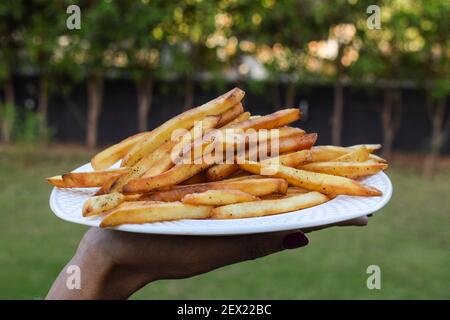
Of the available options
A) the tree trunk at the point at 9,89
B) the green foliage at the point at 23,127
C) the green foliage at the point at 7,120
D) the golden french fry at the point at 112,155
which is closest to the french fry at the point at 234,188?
the golden french fry at the point at 112,155

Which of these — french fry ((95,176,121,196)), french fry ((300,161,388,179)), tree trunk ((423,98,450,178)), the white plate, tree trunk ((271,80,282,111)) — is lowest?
tree trunk ((423,98,450,178))

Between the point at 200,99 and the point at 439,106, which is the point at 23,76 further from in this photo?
the point at 439,106

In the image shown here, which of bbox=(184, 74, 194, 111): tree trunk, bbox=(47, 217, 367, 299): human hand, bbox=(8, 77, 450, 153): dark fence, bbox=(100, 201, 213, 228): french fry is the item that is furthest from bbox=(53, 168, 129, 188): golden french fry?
bbox=(184, 74, 194, 111): tree trunk

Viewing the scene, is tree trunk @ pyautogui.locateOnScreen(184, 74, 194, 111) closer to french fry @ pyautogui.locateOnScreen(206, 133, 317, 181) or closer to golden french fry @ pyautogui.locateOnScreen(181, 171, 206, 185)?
french fry @ pyautogui.locateOnScreen(206, 133, 317, 181)

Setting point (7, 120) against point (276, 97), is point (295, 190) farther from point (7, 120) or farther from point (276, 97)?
point (7, 120)

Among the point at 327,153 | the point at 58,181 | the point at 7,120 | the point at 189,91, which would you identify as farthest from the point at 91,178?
the point at 7,120

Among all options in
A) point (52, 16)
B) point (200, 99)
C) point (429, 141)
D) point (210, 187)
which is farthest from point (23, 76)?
point (210, 187)
